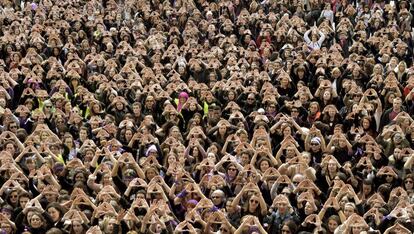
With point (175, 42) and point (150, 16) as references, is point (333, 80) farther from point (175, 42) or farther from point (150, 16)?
point (150, 16)

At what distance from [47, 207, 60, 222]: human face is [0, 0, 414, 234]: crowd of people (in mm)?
20

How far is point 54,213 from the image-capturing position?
1350cm

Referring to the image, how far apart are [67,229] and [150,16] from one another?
33.0 ft

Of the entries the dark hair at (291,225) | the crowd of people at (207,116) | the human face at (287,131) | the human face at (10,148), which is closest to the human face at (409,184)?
the crowd of people at (207,116)

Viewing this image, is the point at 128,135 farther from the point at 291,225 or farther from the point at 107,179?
the point at 291,225

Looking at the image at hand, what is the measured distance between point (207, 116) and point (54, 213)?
13.9 ft

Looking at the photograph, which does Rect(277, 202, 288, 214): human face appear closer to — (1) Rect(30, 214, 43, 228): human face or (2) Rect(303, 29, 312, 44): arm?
(1) Rect(30, 214, 43, 228): human face

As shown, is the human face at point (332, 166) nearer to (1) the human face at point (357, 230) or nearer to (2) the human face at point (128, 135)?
(1) the human face at point (357, 230)

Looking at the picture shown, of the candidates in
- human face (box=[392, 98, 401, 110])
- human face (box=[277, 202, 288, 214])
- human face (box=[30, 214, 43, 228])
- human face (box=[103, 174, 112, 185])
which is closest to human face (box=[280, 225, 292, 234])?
human face (box=[277, 202, 288, 214])

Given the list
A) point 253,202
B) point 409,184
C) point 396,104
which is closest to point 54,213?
point 253,202

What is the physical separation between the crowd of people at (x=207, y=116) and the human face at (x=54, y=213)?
0.02 m

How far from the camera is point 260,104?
17.7m

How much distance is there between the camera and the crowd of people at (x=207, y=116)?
13.6 metres

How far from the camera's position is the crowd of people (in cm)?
1357
